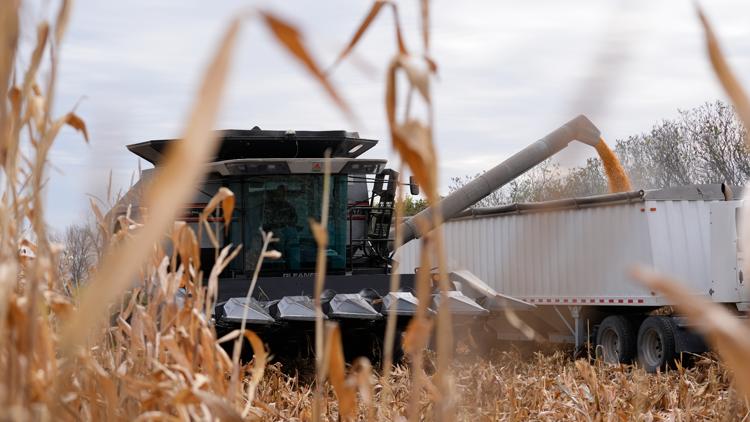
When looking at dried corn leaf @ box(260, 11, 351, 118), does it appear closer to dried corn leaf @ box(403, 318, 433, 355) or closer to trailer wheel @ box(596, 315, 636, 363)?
dried corn leaf @ box(403, 318, 433, 355)

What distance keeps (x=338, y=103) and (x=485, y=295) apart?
1885 cm

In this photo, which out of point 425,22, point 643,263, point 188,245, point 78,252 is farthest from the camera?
point 643,263

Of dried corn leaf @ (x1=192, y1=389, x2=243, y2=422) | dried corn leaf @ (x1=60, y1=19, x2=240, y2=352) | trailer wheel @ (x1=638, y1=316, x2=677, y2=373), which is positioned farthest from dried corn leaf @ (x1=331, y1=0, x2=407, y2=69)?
trailer wheel @ (x1=638, y1=316, x2=677, y2=373)

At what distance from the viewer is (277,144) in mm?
14352

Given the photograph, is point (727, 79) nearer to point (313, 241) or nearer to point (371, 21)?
point (371, 21)

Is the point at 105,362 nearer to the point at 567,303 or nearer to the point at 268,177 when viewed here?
the point at 268,177

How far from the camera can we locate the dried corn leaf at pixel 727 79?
0.91 meters

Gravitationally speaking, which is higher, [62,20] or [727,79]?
[62,20]

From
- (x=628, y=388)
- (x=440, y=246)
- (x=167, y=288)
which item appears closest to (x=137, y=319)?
(x=167, y=288)

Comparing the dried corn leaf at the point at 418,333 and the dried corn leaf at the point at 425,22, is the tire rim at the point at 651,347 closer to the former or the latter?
the dried corn leaf at the point at 418,333

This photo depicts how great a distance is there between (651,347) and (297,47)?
56.3 feet

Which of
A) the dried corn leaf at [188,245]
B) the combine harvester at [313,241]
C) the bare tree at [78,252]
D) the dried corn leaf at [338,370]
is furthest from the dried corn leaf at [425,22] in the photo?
the combine harvester at [313,241]

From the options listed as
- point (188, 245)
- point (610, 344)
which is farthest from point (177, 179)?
point (610, 344)

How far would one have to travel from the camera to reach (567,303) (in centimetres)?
1975
